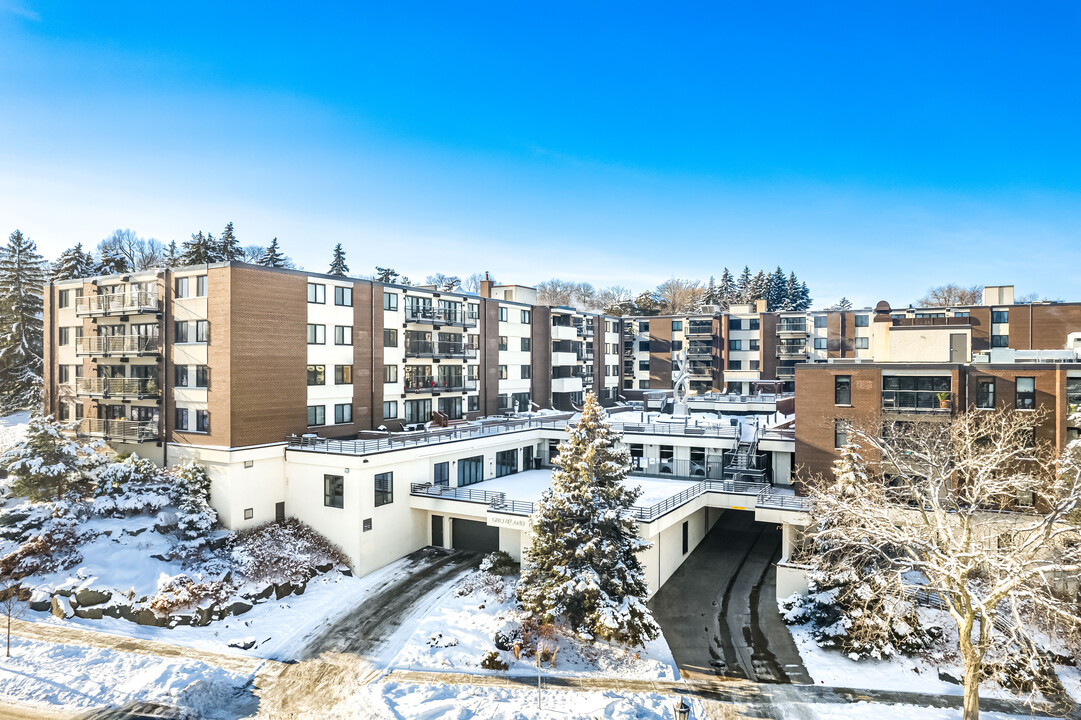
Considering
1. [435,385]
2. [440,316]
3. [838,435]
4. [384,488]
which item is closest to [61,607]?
[384,488]

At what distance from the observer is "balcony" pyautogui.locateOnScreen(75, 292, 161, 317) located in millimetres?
31000

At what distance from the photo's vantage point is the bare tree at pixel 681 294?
322 ft

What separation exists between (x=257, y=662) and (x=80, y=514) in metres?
12.8

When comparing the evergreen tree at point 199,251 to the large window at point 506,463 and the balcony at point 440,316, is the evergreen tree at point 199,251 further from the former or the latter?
the large window at point 506,463

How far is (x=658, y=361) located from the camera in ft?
231

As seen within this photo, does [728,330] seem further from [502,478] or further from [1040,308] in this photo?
[502,478]

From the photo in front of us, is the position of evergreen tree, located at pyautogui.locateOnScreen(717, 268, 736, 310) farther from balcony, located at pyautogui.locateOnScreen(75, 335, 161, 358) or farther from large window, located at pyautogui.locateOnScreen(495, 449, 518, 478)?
balcony, located at pyautogui.locateOnScreen(75, 335, 161, 358)

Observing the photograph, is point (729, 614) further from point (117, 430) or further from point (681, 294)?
point (681, 294)

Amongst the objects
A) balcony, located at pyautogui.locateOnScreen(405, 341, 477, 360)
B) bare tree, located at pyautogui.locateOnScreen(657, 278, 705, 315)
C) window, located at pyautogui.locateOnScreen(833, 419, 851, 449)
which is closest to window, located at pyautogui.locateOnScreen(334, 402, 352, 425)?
balcony, located at pyautogui.locateOnScreen(405, 341, 477, 360)

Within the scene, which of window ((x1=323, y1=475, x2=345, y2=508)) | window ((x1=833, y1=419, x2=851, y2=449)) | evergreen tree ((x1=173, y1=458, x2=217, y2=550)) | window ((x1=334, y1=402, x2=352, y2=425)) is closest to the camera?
evergreen tree ((x1=173, y1=458, x2=217, y2=550))

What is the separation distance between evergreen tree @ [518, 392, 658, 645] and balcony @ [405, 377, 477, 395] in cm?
1672

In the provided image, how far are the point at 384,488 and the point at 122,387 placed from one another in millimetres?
15510

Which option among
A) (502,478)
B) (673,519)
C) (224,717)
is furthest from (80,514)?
(673,519)

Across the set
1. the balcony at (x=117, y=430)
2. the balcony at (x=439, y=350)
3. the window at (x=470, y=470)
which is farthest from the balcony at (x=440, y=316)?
the balcony at (x=117, y=430)
